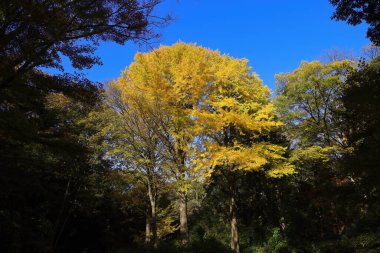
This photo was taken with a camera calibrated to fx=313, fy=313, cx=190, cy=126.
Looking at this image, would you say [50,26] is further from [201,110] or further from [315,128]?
[315,128]

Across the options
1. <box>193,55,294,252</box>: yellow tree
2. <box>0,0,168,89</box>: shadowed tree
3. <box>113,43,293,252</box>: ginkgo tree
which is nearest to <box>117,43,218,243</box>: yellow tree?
<box>113,43,293,252</box>: ginkgo tree

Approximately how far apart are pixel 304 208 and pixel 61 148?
1626 centimetres

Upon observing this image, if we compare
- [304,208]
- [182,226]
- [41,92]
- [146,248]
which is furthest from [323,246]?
[41,92]

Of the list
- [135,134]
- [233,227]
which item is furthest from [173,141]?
[233,227]

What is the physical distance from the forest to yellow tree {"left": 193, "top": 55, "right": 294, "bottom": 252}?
7cm

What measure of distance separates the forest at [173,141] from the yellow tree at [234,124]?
68mm

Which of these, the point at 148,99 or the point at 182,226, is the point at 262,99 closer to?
the point at 148,99

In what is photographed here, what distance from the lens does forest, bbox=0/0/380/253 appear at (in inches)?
276

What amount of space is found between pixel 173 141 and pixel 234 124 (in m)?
2.72

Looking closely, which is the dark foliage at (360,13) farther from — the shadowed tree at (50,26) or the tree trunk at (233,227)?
the tree trunk at (233,227)

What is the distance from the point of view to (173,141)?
533 inches

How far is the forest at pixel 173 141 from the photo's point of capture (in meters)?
7.02

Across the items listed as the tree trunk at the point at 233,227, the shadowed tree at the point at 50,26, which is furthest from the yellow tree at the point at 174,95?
the shadowed tree at the point at 50,26

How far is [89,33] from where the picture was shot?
6.53 meters
